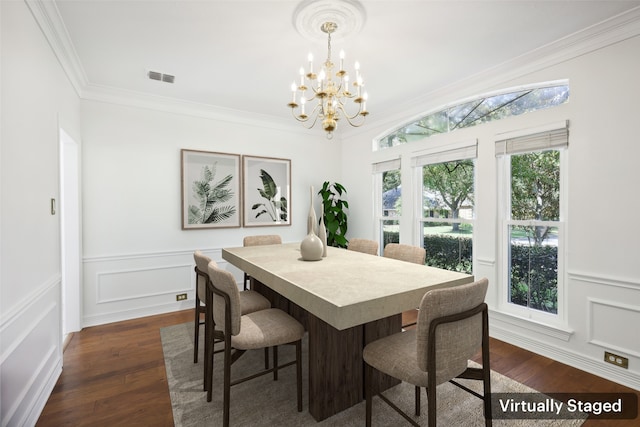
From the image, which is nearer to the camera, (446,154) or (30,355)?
(30,355)

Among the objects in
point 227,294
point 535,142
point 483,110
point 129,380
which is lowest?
point 129,380

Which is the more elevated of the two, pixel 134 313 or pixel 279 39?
pixel 279 39

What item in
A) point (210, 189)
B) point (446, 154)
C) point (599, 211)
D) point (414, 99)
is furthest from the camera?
point (210, 189)

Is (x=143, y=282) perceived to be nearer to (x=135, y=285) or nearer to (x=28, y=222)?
(x=135, y=285)

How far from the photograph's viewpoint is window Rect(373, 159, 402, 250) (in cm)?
439

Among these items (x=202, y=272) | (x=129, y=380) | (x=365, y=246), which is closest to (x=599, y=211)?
(x=365, y=246)

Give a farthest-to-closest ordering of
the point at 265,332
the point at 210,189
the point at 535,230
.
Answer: the point at 210,189 → the point at 535,230 → the point at 265,332

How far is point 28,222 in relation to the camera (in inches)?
72.8

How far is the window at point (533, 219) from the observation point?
9.00 feet

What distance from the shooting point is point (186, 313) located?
3832 millimetres

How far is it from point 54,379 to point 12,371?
89 cm

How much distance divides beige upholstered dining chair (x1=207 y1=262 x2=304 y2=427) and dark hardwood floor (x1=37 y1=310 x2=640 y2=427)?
514 mm

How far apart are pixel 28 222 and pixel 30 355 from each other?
799mm

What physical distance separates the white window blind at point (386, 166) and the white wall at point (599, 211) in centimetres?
151
